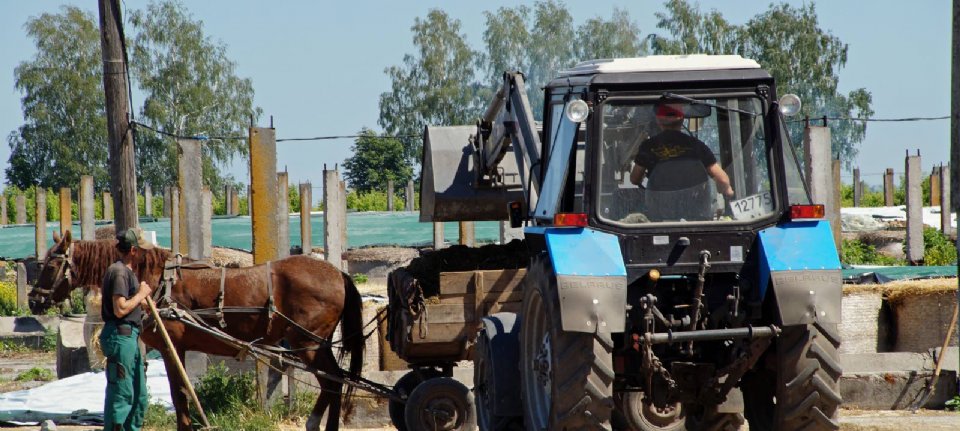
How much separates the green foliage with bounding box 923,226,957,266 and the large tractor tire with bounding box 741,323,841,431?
1517 cm

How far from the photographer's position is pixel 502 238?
18.5 meters

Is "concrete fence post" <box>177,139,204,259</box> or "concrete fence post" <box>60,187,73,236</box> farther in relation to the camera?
"concrete fence post" <box>60,187,73,236</box>

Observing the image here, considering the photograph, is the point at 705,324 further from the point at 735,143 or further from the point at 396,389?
the point at 396,389

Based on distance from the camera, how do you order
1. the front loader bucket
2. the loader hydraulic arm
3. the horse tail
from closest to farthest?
the loader hydraulic arm → the front loader bucket → the horse tail

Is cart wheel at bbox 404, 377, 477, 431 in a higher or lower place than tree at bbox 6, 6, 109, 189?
lower

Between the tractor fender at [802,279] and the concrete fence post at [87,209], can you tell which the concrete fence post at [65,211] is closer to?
the concrete fence post at [87,209]

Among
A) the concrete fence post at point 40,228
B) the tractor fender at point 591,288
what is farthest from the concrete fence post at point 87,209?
the tractor fender at point 591,288

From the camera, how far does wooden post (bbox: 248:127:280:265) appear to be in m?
12.3

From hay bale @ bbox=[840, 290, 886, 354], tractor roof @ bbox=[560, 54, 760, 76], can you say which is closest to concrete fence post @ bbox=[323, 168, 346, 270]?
hay bale @ bbox=[840, 290, 886, 354]

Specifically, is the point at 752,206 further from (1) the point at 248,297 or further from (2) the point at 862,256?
(2) the point at 862,256

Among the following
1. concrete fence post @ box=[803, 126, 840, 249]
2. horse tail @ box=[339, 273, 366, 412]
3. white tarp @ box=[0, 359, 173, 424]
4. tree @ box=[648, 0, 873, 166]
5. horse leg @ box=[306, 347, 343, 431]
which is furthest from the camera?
tree @ box=[648, 0, 873, 166]

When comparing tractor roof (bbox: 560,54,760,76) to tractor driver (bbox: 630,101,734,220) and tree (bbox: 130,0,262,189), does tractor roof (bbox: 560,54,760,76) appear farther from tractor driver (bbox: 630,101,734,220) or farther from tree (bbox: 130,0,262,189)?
tree (bbox: 130,0,262,189)

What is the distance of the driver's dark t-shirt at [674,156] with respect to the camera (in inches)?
277

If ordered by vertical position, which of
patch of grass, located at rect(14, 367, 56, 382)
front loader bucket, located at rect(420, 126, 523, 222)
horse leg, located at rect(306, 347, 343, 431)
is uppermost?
front loader bucket, located at rect(420, 126, 523, 222)
